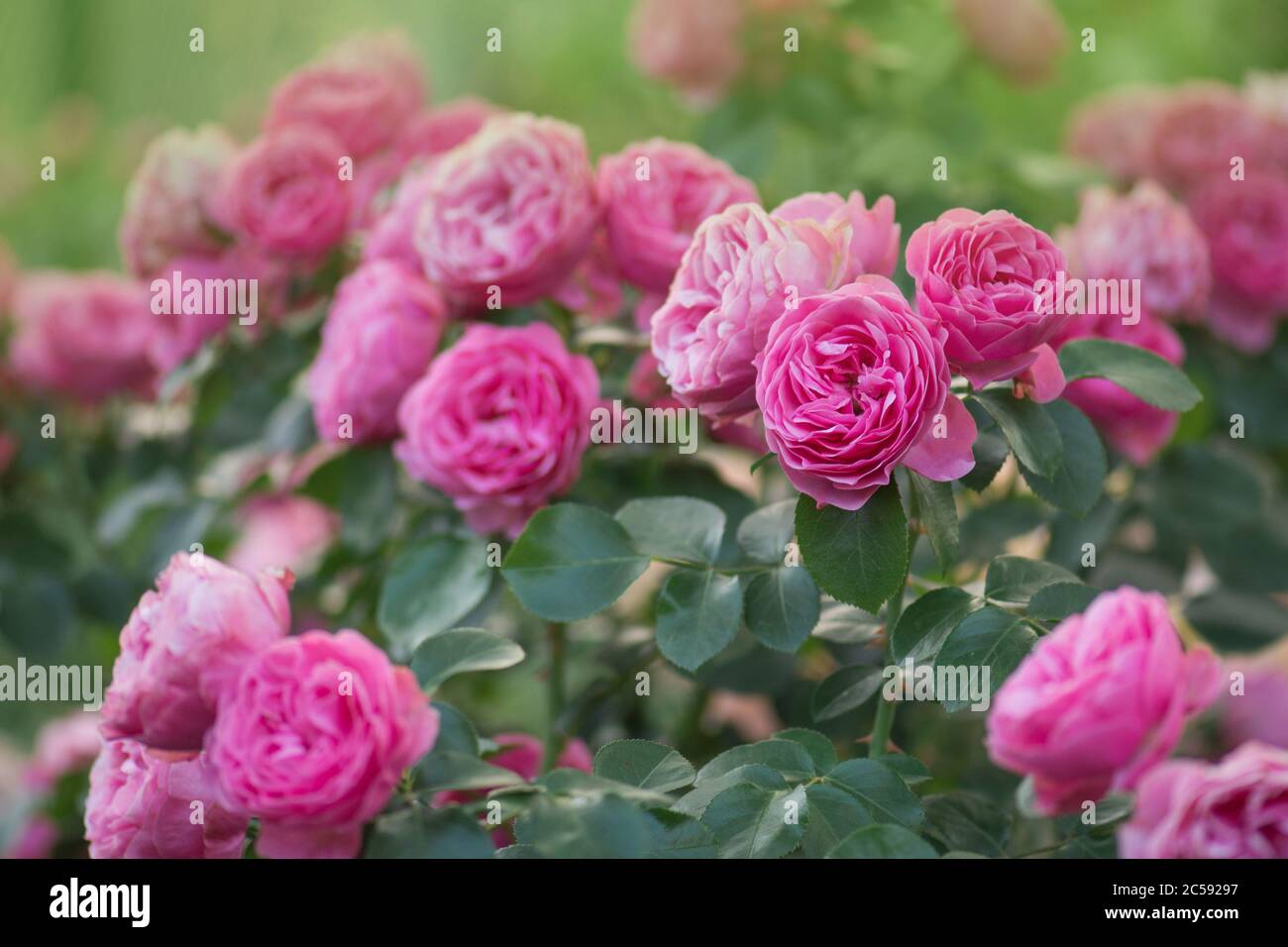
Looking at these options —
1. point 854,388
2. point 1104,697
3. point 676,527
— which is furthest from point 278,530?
point 1104,697

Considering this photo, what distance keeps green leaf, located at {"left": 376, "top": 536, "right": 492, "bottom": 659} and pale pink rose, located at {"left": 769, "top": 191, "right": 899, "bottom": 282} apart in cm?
22

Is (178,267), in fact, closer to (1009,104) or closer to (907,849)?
(907,849)

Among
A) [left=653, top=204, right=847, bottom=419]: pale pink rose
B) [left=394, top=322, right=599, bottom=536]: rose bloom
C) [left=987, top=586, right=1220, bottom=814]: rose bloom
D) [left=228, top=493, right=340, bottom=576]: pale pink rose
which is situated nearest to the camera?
[left=987, top=586, right=1220, bottom=814]: rose bloom

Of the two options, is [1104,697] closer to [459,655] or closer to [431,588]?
[459,655]

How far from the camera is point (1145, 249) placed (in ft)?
2.38

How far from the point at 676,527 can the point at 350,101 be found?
46cm

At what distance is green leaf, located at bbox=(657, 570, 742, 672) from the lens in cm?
46

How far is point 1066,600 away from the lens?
0.43m

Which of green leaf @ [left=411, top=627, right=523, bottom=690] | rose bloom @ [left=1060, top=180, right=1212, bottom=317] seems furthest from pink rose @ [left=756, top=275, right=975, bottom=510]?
rose bloom @ [left=1060, top=180, right=1212, bottom=317]

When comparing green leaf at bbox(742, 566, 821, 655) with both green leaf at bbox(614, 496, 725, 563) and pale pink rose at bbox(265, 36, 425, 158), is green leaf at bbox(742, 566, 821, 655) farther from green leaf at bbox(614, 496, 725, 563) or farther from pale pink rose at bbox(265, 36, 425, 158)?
pale pink rose at bbox(265, 36, 425, 158)

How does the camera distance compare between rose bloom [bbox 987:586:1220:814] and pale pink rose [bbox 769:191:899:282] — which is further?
pale pink rose [bbox 769:191:899:282]

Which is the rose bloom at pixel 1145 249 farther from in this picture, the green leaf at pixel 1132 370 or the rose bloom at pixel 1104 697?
the rose bloom at pixel 1104 697

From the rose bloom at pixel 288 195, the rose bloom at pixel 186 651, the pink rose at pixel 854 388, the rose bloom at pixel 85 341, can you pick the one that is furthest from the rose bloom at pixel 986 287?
the rose bloom at pixel 85 341
